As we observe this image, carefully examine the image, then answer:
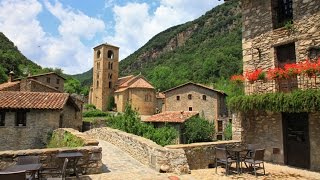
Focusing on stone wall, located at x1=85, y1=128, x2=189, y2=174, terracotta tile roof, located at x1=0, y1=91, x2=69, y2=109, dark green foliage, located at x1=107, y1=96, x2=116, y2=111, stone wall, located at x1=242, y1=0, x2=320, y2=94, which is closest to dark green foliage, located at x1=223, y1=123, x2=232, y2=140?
terracotta tile roof, located at x1=0, y1=91, x2=69, y2=109

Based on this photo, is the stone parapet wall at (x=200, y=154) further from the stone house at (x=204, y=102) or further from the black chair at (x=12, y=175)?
the stone house at (x=204, y=102)

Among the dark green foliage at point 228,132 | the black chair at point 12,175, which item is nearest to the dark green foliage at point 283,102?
the black chair at point 12,175

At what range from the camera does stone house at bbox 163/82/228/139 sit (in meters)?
36.5

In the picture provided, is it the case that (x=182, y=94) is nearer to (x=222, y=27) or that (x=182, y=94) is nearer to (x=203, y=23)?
(x=222, y=27)

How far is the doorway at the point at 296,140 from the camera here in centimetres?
1014

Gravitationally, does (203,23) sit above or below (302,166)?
above

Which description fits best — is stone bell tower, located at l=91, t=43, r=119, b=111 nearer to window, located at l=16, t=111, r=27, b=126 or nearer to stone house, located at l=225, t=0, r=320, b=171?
window, located at l=16, t=111, r=27, b=126

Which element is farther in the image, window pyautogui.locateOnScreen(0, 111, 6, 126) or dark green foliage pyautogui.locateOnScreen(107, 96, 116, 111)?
dark green foliage pyautogui.locateOnScreen(107, 96, 116, 111)

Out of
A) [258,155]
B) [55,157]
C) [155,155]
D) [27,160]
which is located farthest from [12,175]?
[258,155]

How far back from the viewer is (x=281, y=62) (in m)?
11.3

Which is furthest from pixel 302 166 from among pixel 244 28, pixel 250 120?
pixel 244 28

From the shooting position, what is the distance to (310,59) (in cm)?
1003

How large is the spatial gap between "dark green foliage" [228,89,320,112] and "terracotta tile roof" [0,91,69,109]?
12640 mm

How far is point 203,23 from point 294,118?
105453 mm
